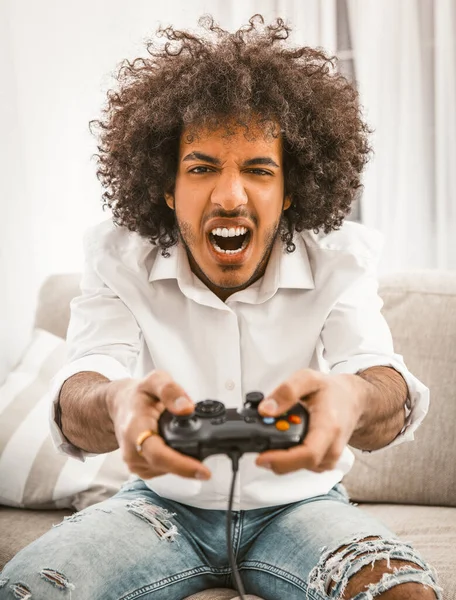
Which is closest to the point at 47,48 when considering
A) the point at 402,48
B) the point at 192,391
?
the point at 402,48

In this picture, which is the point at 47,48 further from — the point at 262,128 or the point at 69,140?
the point at 262,128

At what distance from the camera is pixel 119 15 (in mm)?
2748

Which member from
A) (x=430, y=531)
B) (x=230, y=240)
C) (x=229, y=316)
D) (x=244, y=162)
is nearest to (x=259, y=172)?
(x=244, y=162)

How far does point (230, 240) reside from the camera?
158cm

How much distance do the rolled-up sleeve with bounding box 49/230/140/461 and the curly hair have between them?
0.53 feet

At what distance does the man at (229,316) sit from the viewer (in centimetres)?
135

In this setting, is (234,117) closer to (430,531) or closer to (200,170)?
(200,170)

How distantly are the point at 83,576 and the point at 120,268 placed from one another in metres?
0.60

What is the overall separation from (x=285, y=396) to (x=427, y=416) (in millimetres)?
991

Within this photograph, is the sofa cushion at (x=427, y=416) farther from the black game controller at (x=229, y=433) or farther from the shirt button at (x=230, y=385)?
A: the black game controller at (x=229, y=433)

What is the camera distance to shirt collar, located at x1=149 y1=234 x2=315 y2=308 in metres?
1.57

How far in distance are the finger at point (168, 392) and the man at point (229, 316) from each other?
21 cm

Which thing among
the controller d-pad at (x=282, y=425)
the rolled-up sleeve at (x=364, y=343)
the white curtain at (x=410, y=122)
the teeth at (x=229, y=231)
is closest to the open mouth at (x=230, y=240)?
the teeth at (x=229, y=231)

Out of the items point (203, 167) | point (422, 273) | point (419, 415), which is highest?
point (203, 167)
